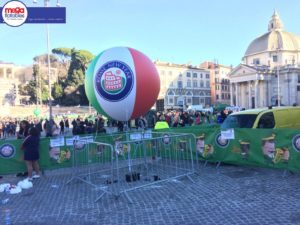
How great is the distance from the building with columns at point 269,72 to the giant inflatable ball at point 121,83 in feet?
279

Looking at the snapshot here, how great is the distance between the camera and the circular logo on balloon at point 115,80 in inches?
321

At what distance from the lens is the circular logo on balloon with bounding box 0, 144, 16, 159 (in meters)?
11.0

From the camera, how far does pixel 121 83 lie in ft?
26.8

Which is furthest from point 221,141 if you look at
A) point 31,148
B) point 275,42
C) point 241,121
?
point 275,42

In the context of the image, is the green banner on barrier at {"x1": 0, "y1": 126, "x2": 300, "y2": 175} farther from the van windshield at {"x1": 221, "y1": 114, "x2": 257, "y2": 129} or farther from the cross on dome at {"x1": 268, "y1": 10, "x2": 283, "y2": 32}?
the cross on dome at {"x1": 268, "y1": 10, "x2": 283, "y2": 32}

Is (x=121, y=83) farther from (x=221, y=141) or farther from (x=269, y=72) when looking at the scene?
(x=269, y=72)

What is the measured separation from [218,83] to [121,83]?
116649 mm

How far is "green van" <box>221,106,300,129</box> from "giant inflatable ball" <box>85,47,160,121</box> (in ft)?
17.0

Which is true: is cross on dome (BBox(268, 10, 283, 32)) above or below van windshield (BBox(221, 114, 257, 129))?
above

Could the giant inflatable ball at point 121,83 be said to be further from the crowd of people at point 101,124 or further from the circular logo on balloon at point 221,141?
the circular logo on balloon at point 221,141

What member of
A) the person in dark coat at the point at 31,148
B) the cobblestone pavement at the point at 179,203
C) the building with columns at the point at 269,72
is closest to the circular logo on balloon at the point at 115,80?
the cobblestone pavement at the point at 179,203

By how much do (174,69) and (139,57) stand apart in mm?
102437

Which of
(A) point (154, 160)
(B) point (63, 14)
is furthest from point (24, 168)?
(B) point (63, 14)

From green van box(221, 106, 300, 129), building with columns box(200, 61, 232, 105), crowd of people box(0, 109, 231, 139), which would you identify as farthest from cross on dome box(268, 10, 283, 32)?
green van box(221, 106, 300, 129)
